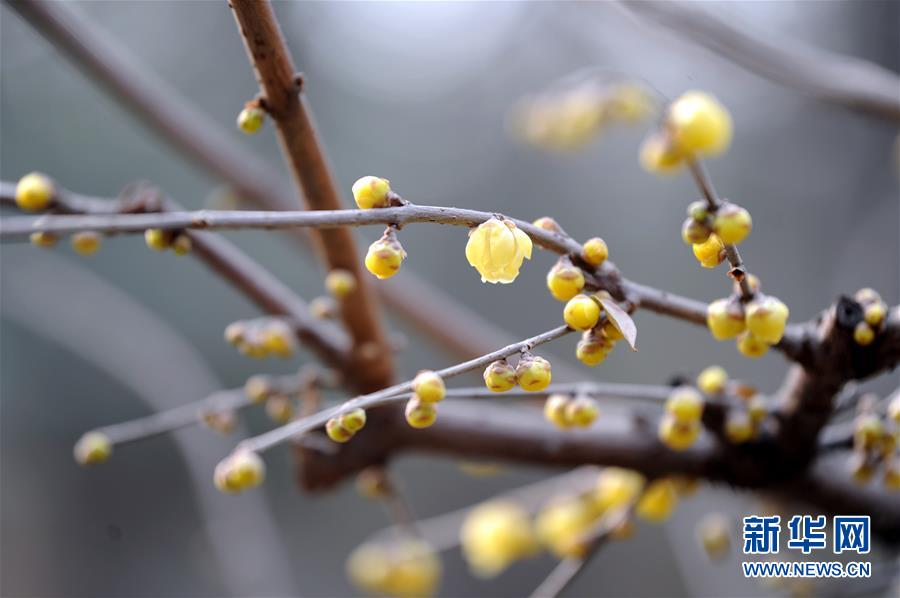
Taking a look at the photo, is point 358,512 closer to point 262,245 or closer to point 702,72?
point 262,245

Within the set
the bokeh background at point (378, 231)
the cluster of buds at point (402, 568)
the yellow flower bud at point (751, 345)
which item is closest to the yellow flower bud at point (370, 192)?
the yellow flower bud at point (751, 345)

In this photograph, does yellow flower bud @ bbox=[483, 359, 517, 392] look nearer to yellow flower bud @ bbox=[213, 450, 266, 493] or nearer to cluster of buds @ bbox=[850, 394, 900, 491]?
yellow flower bud @ bbox=[213, 450, 266, 493]

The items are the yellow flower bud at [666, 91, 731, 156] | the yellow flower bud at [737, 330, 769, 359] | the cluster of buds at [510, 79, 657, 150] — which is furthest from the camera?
the cluster of buds at [510, 79, 657, 150]

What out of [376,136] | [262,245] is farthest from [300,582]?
[376,136]

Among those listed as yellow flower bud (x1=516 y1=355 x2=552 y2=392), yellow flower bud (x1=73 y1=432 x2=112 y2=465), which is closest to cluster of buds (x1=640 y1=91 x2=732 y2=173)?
yellow flower bud (x1=516 y1=355 x2=552 y2=392)

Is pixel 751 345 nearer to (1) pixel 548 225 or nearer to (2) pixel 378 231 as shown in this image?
(1) pixel 548 225

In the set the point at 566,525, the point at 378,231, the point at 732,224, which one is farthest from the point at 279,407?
the point at 378,231
